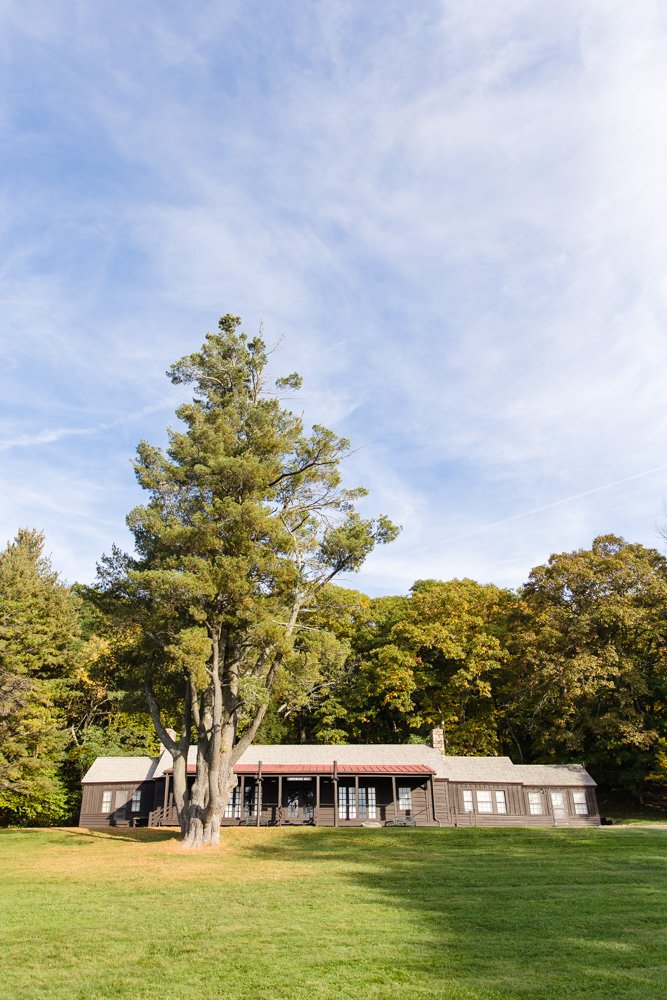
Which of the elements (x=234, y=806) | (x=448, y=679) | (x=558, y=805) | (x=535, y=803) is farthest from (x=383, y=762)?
(x=448, y=679)

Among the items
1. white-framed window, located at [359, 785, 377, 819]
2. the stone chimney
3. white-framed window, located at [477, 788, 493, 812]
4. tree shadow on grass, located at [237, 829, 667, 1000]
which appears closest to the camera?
tree shadow on grass, located at [237, 829, 667, 1000]

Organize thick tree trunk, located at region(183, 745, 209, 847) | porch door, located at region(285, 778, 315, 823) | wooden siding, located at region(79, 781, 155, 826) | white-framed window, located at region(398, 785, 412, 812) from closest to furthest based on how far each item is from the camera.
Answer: thick tree trunk, located at region(183, 745, 209, 847), white-framed window, located at region(398, 785, 412, 812), porch door, located at region(285, 778, 315, 823), wooden siding, located at region(79, 781, 155, 826)

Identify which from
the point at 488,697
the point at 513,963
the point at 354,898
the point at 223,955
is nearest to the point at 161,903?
the point at 354,898

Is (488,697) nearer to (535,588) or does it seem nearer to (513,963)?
(535,588)

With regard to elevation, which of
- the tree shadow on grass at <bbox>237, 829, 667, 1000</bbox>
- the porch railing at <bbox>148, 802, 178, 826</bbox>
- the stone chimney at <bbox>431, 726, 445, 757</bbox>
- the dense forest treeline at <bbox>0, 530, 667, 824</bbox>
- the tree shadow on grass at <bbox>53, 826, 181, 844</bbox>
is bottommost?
the tree shadow on grass at <bbox>237, 829, 667, 1000</bbox>

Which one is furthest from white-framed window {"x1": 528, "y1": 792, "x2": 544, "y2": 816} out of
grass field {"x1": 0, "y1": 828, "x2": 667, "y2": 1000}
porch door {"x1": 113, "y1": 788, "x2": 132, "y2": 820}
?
porch door {"x1": 113, "y1": 788, "x2": 132, "y2": 820}

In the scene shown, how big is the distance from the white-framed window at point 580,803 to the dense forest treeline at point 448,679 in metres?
2.90

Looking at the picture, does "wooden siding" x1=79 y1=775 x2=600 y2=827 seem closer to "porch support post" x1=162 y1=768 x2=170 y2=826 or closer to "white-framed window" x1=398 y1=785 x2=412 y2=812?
"white-framed window" x1=398 y1=785 x2=412 y2=812

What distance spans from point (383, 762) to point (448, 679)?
9.73 metres

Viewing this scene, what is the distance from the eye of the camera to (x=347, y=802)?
104ft

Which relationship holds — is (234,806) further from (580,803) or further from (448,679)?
(580,803)

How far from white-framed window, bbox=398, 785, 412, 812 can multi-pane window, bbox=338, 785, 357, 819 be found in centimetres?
205

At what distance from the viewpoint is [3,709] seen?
28.3 metres

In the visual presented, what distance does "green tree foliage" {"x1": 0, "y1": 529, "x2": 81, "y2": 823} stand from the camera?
29906mm
